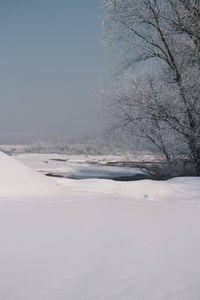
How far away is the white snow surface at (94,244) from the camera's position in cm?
132

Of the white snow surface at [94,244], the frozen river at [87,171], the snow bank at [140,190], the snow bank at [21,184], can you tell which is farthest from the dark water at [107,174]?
the white snow surface at [94,244]

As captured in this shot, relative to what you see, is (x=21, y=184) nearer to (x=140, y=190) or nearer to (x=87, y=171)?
(x=140, y=190)

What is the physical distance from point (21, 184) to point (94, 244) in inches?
71.0

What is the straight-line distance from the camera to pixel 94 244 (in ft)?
6.12

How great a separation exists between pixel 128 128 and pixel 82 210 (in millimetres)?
4202

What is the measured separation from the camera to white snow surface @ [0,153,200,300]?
1319 millimetres

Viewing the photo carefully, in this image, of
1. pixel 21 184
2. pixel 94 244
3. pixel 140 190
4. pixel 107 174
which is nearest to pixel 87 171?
pixel 107 174

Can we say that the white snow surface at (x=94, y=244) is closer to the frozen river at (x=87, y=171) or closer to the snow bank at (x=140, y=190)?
the snow bank at (x=140, y=190)

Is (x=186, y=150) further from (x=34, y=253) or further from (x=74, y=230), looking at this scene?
(x=34, y=253)

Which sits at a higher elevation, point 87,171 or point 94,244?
point 87,171

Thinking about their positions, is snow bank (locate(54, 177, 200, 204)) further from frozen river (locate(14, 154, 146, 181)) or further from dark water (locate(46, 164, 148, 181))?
dark water (locate(46, 164, 148, 181))

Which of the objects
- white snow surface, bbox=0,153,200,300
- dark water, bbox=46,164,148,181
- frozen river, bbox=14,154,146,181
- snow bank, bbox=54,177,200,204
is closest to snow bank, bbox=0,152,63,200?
white snow surface, bbox=0,153,200,300

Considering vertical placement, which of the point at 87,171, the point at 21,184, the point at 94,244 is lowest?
the point at 94,244

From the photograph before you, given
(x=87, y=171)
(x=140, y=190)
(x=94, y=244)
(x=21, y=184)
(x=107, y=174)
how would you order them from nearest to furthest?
1. (x=94, y=244)
2. (x=21, y=184)
3. (x=140, y=190)
4. (x=107, y=174)
5. (x=87, y=171)
